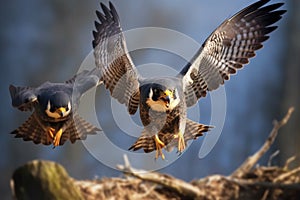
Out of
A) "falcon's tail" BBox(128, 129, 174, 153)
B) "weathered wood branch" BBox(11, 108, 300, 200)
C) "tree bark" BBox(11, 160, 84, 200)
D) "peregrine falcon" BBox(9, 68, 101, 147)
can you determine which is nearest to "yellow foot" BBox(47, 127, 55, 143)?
"peregrine falcon" BBox(9, 68, 101, 147)

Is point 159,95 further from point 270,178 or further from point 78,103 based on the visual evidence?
point 270,178

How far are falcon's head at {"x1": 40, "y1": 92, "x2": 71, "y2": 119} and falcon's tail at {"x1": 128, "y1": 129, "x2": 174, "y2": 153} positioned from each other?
0.31ft

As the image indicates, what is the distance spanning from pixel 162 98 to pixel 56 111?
132mm

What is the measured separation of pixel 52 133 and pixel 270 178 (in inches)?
116

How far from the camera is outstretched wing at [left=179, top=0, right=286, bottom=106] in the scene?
0.61 metres

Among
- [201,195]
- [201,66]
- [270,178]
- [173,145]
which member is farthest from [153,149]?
[270,178]

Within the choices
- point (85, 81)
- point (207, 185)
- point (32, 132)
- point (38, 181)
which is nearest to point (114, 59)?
point (85, 81)

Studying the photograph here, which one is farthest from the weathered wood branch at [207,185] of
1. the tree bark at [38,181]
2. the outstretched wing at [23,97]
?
the outstretched wing at [23,97]

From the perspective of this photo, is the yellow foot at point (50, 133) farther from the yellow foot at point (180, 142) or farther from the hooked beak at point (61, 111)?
the yellow foot at point (180, 142)

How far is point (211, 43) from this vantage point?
0.66m

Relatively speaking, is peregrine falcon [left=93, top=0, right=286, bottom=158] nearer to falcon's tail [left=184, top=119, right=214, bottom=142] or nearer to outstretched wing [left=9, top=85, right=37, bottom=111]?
falcon's tail [left=184, top=119, right=214, bottom=142]

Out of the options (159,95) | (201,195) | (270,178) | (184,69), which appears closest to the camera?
(159,95)

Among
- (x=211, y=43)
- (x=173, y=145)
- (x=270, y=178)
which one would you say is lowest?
(x=270, y=178)

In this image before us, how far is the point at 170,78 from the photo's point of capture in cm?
62
